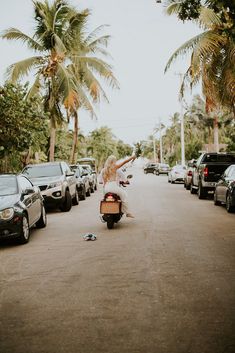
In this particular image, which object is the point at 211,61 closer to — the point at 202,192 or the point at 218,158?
the point at 218,158

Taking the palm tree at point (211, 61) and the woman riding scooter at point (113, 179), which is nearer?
the woman riding scooter at point (113, 179)

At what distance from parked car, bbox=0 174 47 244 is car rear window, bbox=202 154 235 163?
11.3m

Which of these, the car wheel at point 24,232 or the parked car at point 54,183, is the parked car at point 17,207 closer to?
the car wheel at point 24,232

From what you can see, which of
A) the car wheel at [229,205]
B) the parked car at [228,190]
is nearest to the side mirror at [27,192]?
the parked car at [228,190]

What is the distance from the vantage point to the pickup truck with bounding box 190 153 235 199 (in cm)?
2031

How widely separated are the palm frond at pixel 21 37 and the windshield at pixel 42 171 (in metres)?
11.5

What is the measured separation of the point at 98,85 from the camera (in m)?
29.6

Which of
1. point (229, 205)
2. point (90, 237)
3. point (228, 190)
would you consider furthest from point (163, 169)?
point (90, 237)

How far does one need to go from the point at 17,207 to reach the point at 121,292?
453 centimetres

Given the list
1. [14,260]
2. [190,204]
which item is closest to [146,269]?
[14,260]

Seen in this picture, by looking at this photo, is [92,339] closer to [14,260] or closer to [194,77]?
[14,260]

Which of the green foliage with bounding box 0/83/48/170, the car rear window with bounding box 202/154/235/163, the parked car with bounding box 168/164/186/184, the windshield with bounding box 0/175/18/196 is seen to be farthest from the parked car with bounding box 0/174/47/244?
the parked car with bounding box 168/164/186/184

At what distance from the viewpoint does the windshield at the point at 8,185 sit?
11.0 meters

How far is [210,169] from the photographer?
20.3 meters
